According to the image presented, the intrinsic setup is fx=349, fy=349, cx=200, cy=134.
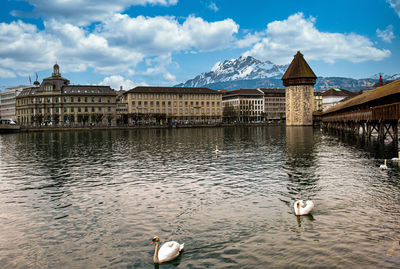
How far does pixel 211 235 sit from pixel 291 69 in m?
111

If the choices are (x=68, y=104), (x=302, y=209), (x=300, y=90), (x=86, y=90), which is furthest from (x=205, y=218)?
(x=86, y=90)

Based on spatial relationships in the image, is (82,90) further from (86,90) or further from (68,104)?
(68,104)

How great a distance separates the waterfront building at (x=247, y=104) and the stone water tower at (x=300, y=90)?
44684 millimetres

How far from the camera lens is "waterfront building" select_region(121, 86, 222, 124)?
133m

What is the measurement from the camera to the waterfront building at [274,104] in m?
177

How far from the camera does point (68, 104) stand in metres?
123

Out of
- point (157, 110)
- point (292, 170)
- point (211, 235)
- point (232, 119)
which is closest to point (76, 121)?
point (157, 110)

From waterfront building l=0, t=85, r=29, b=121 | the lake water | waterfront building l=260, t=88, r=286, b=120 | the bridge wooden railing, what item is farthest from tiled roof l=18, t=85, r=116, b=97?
the lake water

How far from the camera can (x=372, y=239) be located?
30.5 feet

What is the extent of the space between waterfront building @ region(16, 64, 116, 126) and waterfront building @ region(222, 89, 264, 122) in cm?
5771

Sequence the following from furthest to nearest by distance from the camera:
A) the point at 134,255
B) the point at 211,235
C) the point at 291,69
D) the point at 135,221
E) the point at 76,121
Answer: the point at 76,121, the point at 291,69, the point at 135,221, the point at 211,235, the point at 134,255

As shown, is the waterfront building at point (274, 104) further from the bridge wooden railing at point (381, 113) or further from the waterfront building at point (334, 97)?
the bridge wooden railing at point (381, 113)

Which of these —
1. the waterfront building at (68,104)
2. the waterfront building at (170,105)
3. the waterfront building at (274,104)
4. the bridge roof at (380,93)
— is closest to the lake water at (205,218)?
the bridge roof at (380,93)

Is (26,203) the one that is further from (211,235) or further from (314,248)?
(314,248)
